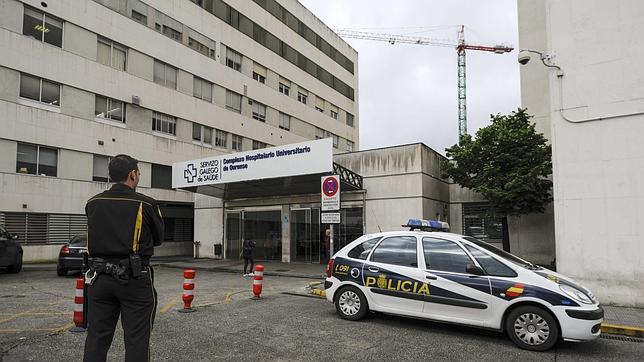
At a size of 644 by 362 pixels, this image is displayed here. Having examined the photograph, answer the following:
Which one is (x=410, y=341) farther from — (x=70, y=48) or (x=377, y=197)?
(x=70, y=48)

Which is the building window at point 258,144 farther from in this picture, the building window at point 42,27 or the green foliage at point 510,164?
the green foliage at point 510,164

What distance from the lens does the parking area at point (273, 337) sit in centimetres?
559

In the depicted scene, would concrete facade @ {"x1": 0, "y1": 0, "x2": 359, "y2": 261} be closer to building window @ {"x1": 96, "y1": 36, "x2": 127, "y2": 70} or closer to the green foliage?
building window @ {"x1": 96, "y1": 36, "x2": 127, "y2": 70}

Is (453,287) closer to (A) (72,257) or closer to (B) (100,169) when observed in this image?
(A) (72,257)

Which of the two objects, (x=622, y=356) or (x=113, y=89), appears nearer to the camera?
(x=622, y=356)

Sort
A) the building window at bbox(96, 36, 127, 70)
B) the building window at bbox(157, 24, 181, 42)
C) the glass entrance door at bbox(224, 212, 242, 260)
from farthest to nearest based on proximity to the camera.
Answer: the building window at bbox(157, 24, 181, 42) → the building window at bbox(96, 36, 127, 70) → the glass entrance door at bbox(224, 212, 242, 260)

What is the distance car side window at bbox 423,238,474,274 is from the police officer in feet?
15.0

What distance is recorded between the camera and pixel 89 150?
22.3m

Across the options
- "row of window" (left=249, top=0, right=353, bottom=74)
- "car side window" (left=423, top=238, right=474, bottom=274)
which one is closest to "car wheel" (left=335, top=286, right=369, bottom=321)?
"car side window" (left=423, top=238, right=474, bottom=274)

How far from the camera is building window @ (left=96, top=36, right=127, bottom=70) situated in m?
23.2

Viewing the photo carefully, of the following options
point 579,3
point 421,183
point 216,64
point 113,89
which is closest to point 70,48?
point 113,89

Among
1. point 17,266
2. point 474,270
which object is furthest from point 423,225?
point 17,266

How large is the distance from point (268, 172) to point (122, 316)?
12.2 meters

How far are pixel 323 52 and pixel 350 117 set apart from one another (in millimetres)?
7737
